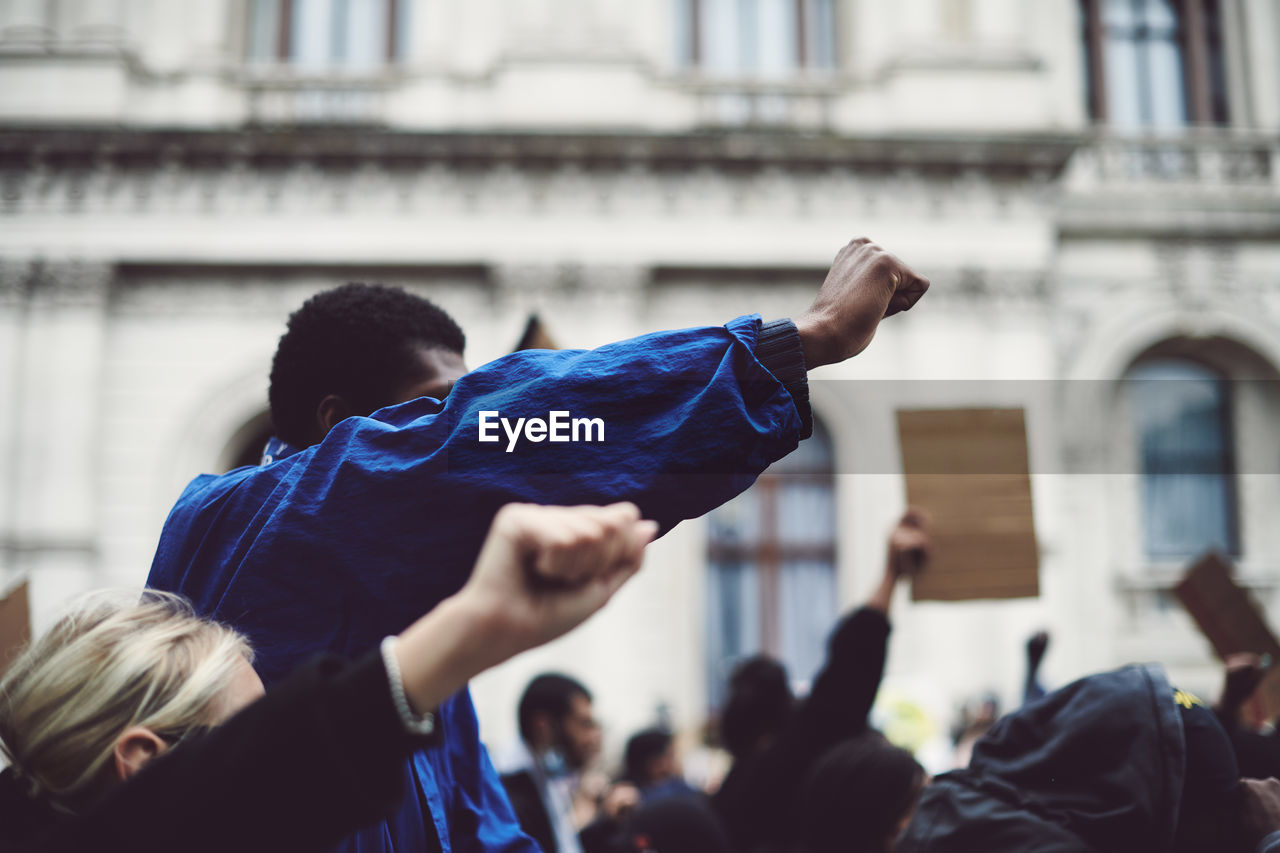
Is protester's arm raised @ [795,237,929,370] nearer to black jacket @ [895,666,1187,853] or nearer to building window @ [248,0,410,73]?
black jacket @ [895,666,1187,853]

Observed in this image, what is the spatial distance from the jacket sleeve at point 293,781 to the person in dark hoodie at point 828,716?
2028 millimetres

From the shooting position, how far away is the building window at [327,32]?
13641 millimetres

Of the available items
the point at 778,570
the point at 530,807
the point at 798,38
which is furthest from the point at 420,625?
the point at 798,38

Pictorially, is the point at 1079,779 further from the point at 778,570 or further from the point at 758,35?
the point at 758,35

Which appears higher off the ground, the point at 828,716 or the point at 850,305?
the point at 850,305

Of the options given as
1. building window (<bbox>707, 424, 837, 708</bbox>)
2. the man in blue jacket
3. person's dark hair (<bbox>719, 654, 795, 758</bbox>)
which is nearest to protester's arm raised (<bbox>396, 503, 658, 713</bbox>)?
the man in blue jacket

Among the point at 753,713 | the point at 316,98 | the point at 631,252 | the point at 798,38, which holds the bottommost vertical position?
the point at 753,713

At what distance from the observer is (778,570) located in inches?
515

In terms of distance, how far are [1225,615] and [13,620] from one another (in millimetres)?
3631

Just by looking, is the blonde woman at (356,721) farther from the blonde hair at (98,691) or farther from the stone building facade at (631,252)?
the stone building facade at (631,252)

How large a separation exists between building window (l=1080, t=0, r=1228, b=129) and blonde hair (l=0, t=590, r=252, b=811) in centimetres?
1486

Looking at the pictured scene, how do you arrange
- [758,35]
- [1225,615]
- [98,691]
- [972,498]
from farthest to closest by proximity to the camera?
1. [758,35]
2. [1225,615]
3. [972,498]
4. [98,691]

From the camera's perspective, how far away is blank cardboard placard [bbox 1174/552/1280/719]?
3.61 m

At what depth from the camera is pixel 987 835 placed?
80.0 inches
